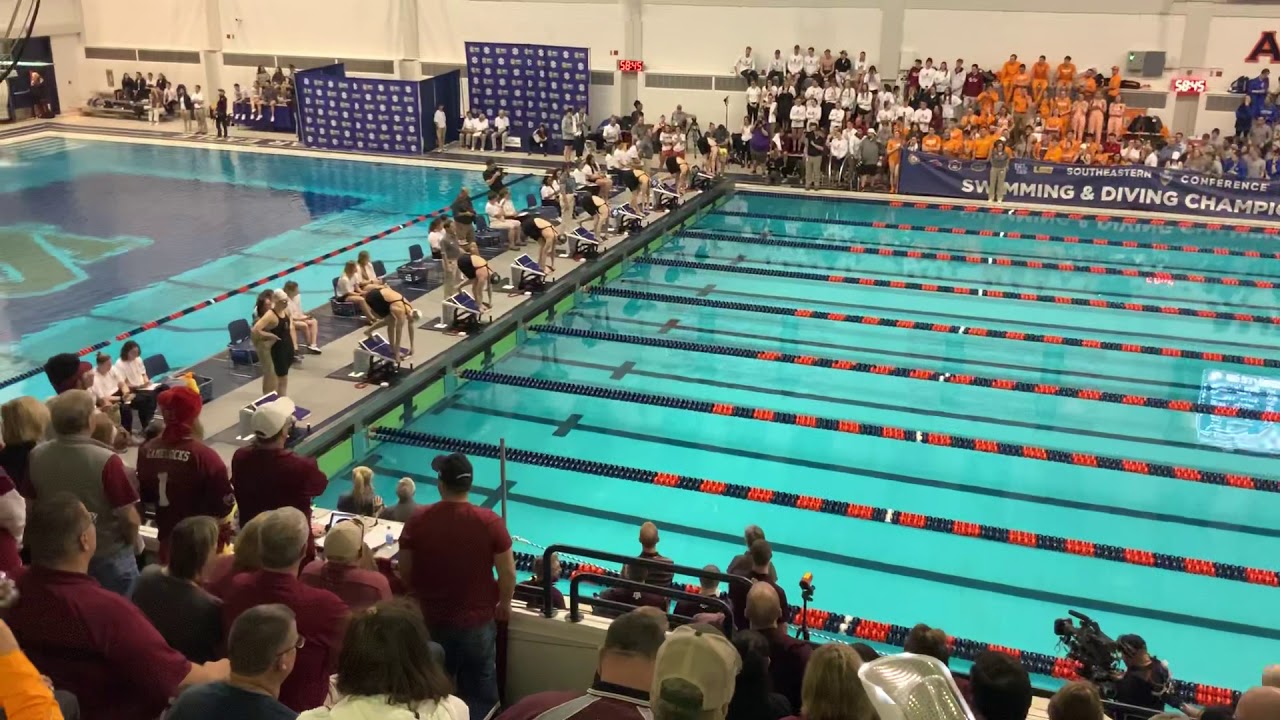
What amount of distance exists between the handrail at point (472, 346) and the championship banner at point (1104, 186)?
13.8 feet

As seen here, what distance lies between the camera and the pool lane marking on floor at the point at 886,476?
745cm

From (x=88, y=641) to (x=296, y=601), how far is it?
1.71 feet

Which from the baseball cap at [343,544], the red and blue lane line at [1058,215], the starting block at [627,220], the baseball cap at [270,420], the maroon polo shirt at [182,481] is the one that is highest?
the baseball cap at [270,420]

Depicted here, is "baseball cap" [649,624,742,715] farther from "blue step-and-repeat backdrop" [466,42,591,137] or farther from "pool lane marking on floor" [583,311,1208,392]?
"blue step-and-repeat backdrop" [466,42,591,137]

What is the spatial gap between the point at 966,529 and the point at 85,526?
5.80 meters

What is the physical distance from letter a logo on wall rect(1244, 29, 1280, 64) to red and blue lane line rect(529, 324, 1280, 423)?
34.6 feet

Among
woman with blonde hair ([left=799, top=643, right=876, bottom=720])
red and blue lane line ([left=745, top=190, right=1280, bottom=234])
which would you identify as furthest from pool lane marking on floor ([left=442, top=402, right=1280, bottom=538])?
red and blue lane line ([left=745, top=190, right=1280, bottom=234])

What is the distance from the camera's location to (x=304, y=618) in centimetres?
297

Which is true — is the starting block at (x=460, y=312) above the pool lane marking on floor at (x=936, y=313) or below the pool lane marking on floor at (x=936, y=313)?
above

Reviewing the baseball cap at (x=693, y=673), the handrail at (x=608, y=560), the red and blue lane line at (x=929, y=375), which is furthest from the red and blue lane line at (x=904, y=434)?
the baseball cap at (x=693, y=673)

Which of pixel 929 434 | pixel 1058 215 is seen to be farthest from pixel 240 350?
pixel 1058 215

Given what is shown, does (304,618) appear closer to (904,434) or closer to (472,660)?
(472,660)

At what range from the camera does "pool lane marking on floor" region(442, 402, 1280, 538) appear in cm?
745

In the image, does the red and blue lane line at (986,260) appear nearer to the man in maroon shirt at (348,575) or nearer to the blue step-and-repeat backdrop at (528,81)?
the blue step-and-repeat backdrop at (528,81)
